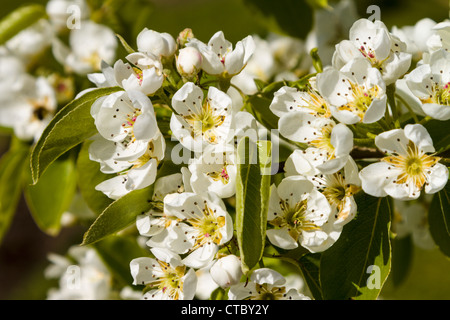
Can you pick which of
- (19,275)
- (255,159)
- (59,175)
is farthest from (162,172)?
(19,275)

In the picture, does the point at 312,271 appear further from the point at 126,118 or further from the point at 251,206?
the point at 126,118

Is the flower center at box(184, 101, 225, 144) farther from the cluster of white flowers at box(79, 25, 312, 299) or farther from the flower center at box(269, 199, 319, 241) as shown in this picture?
the flower center at box(269, 199, 319, 241)

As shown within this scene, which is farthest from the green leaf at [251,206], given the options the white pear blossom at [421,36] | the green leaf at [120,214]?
the white pear blossom at [421,36]

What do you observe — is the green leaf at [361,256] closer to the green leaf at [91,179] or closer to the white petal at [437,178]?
the white petal at [437,178]

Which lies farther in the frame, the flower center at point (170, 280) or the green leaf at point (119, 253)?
the green leaf at point (119, 253)
